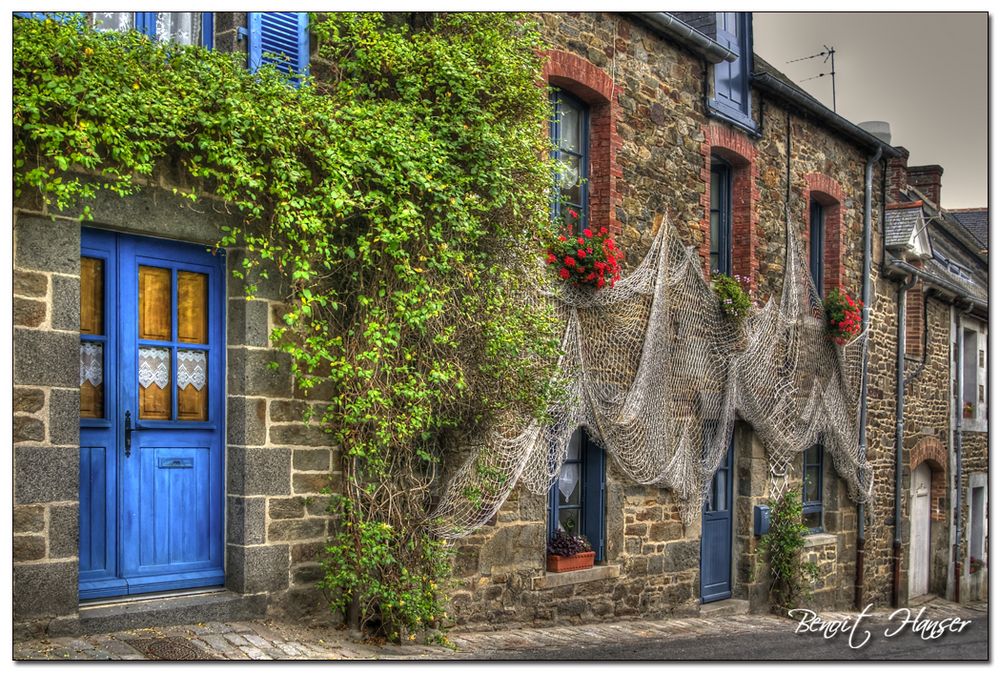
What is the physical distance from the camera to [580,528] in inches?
377

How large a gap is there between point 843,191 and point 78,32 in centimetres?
1006

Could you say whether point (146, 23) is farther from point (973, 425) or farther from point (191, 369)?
point (973, 425)

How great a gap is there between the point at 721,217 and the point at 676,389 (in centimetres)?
248

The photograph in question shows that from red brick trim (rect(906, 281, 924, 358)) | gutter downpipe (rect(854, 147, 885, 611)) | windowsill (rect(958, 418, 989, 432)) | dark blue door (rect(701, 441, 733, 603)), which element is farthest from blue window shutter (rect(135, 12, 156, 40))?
windowsill (rect(958, 418, 989, 432))

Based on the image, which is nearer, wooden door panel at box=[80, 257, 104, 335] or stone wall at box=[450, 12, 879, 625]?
wooden door panel at box=[80, 257, 104, 335]

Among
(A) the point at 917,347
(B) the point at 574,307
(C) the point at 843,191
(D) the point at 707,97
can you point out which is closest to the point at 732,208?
(D) the point at 707,97

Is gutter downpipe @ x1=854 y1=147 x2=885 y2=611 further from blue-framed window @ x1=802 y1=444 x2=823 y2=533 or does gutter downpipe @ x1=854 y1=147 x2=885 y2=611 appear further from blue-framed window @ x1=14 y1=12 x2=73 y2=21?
blue-framed window @ x1=14 y1=12 x2=73 y2=21

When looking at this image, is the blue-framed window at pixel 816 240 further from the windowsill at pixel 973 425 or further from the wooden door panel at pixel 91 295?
the wooden door panel at pixel 91 295

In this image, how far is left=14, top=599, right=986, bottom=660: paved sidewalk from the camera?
5.80m

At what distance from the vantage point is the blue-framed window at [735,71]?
11.2m

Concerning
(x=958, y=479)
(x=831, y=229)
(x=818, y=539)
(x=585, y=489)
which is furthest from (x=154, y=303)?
(x=958, y=479)

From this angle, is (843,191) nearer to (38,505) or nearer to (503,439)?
(503,439)

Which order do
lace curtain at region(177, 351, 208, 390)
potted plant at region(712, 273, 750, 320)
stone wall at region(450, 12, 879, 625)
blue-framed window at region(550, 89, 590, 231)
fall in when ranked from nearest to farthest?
lace curtain at region(177, 351, 208, 390) < stone wall at region(450, 12, 879, 625) < blue-framed window at region(550, 89, 590, 231) < potted plant at region(712, 273, 750, 320)

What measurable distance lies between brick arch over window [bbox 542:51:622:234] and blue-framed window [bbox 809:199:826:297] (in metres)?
4.37
